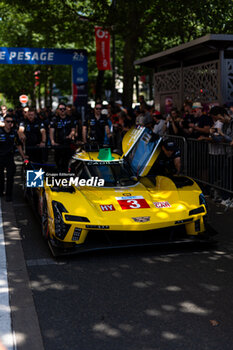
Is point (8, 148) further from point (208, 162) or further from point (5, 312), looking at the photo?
point (5, 312)

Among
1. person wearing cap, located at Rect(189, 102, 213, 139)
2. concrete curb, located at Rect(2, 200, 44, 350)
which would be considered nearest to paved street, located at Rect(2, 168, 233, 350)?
concrete curb, located at Rect(2, 200, 44, 350)

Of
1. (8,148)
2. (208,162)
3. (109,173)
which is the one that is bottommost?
(208,162)

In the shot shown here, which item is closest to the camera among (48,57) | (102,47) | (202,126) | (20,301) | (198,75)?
(20,301)

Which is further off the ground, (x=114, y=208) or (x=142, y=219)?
(x=114, y=208)

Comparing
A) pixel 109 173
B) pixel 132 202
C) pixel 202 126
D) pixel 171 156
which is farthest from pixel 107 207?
pixel 202 126

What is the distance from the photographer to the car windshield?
294 inches

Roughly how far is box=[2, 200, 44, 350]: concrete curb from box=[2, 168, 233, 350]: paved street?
4 cm

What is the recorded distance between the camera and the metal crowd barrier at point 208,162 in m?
9.69

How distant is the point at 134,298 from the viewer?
199 inches

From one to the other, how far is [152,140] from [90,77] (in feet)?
135

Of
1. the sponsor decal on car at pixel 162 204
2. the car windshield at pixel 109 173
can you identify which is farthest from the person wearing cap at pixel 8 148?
the sponsor decal on car at pixel 162 204

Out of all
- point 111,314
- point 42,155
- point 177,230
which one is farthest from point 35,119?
point 111,314

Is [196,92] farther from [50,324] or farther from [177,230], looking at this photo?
[50,324]

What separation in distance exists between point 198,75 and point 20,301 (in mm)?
11878
